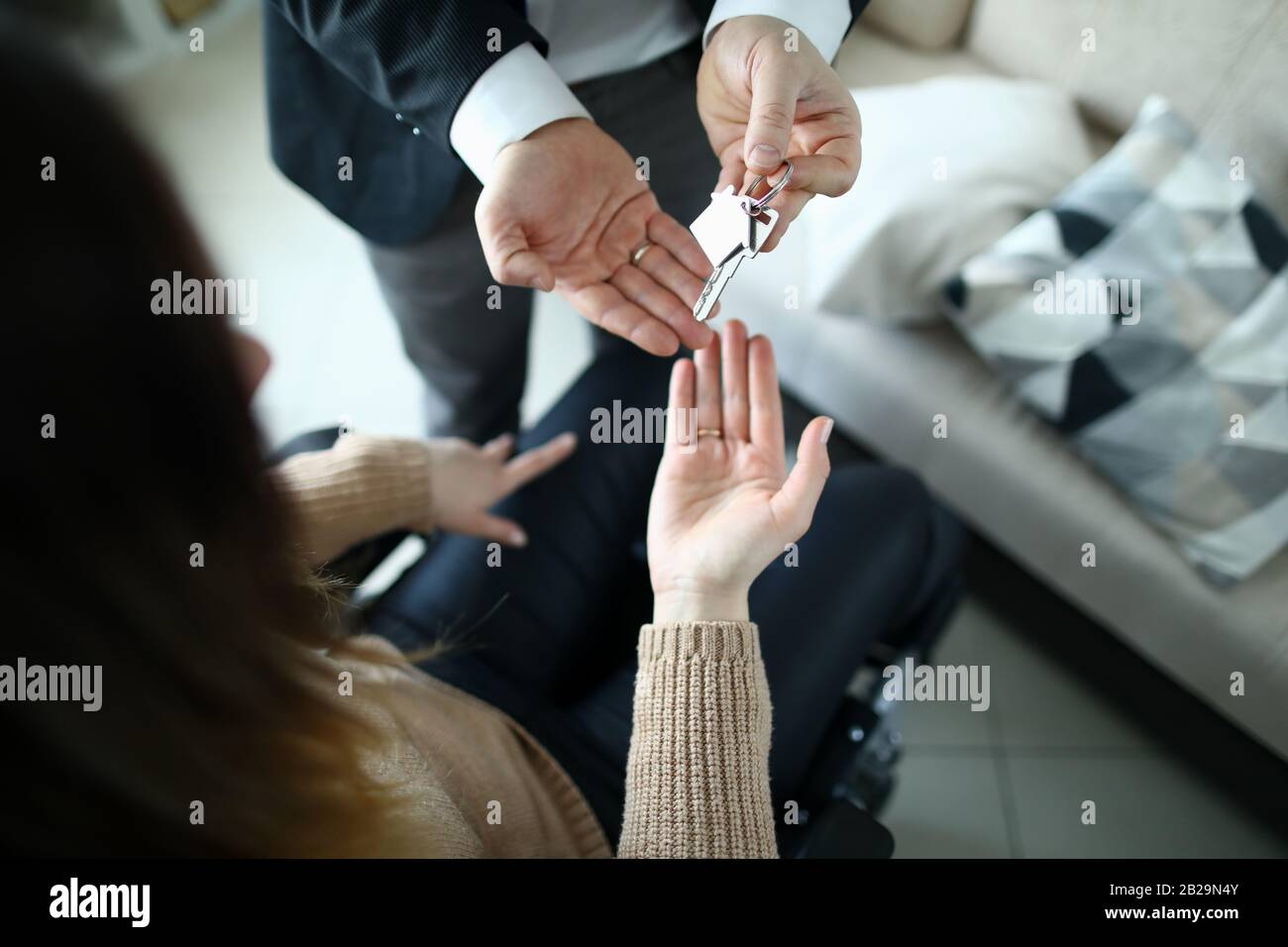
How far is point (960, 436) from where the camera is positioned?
893 mm

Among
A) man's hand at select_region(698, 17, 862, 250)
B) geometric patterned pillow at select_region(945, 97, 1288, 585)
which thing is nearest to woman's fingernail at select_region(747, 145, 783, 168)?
man's hand at select_region(698, 17, 862, 250)

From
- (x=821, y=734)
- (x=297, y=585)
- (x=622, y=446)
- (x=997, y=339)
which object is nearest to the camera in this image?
(x=297, y=585)

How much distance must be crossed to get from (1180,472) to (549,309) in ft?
2.16

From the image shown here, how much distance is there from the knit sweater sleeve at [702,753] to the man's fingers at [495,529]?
270 millimetres

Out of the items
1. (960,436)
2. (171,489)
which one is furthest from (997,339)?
(171,489)

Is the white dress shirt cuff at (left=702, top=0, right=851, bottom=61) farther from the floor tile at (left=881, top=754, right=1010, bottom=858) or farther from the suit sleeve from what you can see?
the floor tile at (left=881, top=754, right=1010, bottom=858)

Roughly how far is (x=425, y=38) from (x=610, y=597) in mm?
433

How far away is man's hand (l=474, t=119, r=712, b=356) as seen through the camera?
17.3 inches

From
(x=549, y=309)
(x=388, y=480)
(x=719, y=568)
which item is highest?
(x=549, y=309)

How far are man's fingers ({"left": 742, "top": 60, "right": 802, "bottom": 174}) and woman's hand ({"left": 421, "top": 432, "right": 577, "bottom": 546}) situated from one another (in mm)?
394

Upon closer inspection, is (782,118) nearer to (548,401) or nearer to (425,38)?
(425,38)

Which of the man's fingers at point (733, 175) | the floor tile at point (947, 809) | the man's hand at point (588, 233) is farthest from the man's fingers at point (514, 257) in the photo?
the floor tile at point (947, 809)

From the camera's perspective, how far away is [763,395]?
48 cm
